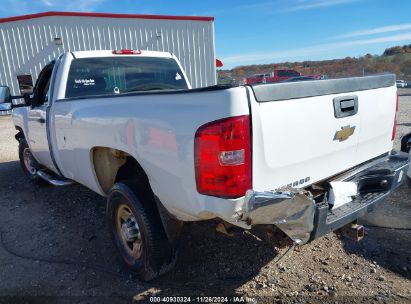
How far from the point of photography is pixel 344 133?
8.80ft

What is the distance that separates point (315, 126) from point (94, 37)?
1769 cm

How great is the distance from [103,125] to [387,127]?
2503 mm

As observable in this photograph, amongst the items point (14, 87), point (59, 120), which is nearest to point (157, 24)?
point (14, 87)

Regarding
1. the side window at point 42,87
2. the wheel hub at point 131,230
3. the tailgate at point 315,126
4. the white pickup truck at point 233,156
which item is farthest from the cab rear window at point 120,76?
the tailgate at point 315,126

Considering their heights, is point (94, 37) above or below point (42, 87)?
above

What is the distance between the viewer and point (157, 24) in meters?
19.0

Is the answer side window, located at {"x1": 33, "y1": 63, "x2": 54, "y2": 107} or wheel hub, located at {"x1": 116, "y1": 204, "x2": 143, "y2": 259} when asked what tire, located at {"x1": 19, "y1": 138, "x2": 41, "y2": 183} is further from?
wheel hub, located at {"x1": 116, "y1": 204, "x2": 143, "y2": 259}

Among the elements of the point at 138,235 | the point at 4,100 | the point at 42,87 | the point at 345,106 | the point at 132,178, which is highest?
the point at 42,87

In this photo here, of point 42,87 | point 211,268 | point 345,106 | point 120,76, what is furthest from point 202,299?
point 42,87

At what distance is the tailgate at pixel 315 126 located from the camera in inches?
86.0

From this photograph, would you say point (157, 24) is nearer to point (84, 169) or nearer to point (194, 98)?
point (84, 169)

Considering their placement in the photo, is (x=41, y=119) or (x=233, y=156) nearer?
(x=233, y=156)

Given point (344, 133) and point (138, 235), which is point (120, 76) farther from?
point (344, 133)

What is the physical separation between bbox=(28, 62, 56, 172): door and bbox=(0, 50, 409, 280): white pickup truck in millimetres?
594
